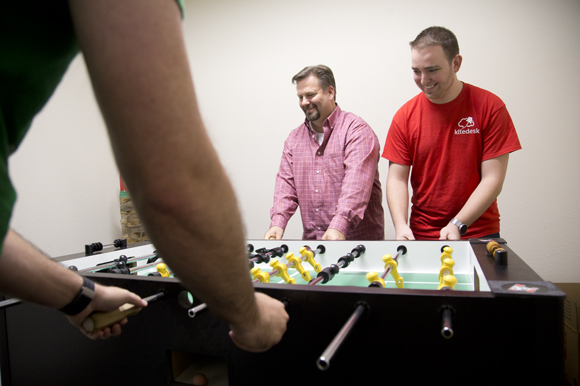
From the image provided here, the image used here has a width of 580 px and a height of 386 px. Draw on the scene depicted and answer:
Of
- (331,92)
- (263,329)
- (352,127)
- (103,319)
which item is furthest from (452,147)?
(103,319)

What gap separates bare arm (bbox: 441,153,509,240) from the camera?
175 cm

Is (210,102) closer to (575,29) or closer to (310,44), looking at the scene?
(310,44)

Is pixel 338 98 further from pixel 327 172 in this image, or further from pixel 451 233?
pixel 451 233

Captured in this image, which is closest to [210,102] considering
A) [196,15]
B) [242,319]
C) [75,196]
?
[196,15]

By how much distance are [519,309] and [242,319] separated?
505mm

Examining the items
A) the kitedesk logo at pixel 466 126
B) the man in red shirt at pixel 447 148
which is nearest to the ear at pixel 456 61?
the man in red shirt at pixel 447 148

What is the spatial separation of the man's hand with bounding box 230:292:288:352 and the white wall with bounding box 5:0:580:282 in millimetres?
1863

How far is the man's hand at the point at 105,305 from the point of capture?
731 millimetres

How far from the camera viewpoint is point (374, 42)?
2.83 metres

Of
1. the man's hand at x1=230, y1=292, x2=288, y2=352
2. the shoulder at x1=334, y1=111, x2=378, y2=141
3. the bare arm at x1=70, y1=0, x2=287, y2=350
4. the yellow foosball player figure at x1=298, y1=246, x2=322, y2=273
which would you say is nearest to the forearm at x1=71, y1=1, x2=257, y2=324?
the bare arm at x1=70, y1=0, x2=287, y2=350

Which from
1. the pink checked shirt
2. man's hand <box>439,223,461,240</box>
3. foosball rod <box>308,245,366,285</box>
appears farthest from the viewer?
the pink checked shirt

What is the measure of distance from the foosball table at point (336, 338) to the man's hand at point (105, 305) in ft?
0.38

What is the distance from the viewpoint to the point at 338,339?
63cm

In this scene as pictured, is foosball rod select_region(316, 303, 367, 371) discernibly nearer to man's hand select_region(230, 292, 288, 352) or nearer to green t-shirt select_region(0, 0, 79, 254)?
man's hand select_region(230, 292, 288, 352)
